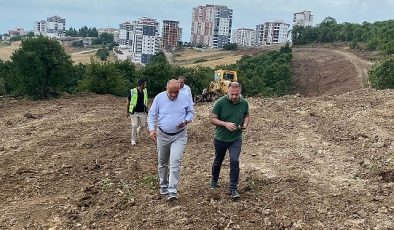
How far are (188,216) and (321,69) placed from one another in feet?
169

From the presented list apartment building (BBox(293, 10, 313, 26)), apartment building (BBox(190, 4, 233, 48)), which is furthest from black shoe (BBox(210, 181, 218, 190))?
apartment building (BBox(293, 10, 313, 26))

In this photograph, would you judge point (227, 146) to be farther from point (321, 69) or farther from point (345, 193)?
point (321, 69)

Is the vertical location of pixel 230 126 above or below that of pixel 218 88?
above

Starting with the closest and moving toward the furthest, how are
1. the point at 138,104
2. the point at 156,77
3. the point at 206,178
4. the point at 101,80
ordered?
the point at 206,178, the point at 138,104, the point at 101,80, the point at 156,77

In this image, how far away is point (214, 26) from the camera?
151875mm

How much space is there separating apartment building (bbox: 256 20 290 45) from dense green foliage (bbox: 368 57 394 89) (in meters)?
117

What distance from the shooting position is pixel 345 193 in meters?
6.77

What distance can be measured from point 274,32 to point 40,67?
128 m

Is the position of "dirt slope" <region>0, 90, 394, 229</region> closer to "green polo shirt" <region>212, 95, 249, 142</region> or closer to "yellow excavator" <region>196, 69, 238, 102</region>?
"green polo shirt" <region>212, 95, 249, 142</region>

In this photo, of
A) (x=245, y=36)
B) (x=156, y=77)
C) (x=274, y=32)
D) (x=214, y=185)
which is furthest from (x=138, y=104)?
(x=245, y=36)

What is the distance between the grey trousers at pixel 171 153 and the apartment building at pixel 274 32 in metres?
140

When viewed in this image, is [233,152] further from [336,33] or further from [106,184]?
[336,33]

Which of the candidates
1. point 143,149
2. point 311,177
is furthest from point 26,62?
point 311,177

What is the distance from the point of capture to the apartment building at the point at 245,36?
166m
